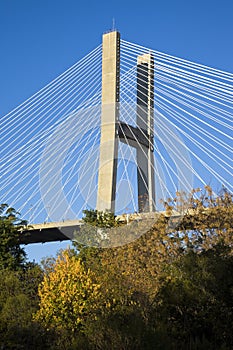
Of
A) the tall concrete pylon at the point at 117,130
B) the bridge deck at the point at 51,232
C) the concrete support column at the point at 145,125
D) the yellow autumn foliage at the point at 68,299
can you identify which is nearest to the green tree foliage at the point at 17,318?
the yellow autumn foliage at the point at 68,299

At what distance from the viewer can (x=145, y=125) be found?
2816 centimetres

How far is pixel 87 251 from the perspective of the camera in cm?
2605

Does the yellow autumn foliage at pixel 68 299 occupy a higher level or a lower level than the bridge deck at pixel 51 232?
lower

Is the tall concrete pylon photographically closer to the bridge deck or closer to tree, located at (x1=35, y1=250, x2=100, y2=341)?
the bridge deck

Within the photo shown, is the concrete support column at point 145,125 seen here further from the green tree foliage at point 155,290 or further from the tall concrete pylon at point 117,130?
the green tree foliage at point 155,290

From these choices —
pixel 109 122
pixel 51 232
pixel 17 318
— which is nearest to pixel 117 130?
pixel 109 122

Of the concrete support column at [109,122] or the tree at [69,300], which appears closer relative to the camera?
the tree at [69,300]

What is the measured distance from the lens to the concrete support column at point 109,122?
1011 inches

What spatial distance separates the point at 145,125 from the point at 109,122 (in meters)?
2.64

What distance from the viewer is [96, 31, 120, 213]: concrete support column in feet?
84.2

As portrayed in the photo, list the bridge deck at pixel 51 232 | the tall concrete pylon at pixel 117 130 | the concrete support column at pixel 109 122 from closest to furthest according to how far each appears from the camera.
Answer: the concrete support column at pixel 109 122, the tall concrete pylon at pixel 117 130, the bridge deck at pixel 51 232

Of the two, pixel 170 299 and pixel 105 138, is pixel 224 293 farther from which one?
pixel 105 138

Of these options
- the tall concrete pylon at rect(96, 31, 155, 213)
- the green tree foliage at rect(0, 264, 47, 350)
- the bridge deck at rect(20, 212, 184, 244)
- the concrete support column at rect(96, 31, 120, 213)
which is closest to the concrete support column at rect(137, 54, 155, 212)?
the tall concrete pylon at rect(96, 31, 155, 213)

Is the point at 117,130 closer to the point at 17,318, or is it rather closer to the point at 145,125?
the point at 145,125
